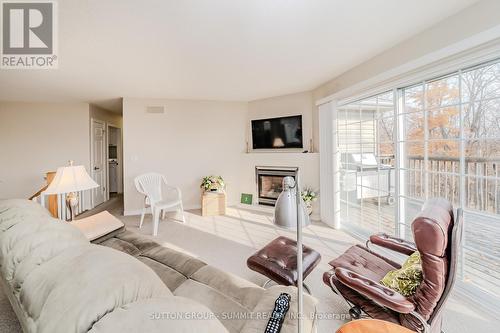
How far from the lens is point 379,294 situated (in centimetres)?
125

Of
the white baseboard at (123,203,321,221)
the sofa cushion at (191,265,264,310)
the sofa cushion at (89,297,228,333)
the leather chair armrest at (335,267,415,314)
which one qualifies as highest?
the sofa cushion at (89,297,228,333)

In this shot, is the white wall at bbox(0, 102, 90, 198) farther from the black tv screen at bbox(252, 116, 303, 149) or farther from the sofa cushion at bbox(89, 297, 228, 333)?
the sofa cushion at bbox(89, 297, 228, 333)

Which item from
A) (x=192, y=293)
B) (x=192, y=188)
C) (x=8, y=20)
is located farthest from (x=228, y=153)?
(x=192, y=293)

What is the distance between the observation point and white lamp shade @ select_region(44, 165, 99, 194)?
79.3 inches

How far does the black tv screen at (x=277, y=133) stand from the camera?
4.34m

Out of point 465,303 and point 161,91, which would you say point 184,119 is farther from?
point 465,303

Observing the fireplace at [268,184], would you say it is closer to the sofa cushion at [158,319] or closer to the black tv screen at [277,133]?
the black tv screen at [277,133]

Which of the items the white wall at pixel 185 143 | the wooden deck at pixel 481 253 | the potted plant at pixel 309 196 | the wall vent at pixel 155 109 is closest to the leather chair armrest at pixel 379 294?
the wooden deck at pixel 481 253

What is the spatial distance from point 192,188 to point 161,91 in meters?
2.06

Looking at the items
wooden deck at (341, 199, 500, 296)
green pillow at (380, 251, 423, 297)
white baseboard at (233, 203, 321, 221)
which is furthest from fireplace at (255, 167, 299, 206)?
green pillow at (380, 251, 423, 297)

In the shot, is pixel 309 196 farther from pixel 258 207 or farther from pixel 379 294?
pixel 379 294

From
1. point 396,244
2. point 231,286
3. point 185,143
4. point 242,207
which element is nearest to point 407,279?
point 396,244

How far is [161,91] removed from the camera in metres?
4.11

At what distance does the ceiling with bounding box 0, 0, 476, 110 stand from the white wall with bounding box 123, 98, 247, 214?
0.91m
